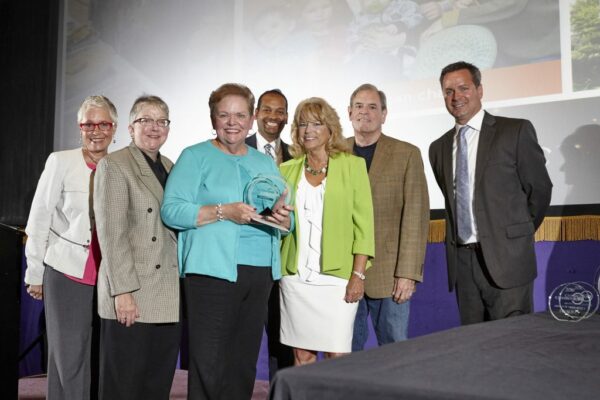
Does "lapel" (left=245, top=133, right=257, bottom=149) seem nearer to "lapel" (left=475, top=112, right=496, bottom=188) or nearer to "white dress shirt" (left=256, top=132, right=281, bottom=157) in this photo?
"white dress shirt" (left=256, top=132, right=281, bottom=157)

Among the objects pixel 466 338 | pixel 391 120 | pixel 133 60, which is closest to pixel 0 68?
pixel 133 60

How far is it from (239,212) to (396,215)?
33.2 inches

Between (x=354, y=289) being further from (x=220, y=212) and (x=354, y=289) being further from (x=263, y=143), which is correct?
(x=263, y=143)

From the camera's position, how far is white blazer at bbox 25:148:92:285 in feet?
9.08

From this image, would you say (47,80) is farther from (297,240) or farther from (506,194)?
(506,194)

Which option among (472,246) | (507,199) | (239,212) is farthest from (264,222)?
(507,199)

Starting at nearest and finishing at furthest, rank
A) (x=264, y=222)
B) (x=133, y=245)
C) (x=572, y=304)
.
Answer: (x=572, y=304) → (x=264, y=222) → (x=133, y=245)

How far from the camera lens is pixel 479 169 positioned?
2.69 m

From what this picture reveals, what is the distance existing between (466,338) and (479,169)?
4.74ft

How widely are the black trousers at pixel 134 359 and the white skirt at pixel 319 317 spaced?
48 cm

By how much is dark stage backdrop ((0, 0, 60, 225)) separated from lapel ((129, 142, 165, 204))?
3.31m

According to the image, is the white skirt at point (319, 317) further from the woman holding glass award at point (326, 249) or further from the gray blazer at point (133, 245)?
the gray blazer at point (133, 245)

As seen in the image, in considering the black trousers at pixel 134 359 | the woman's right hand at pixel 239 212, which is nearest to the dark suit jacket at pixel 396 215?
the woman's right hand at pixel 239 212

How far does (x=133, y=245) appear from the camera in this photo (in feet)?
7.73
